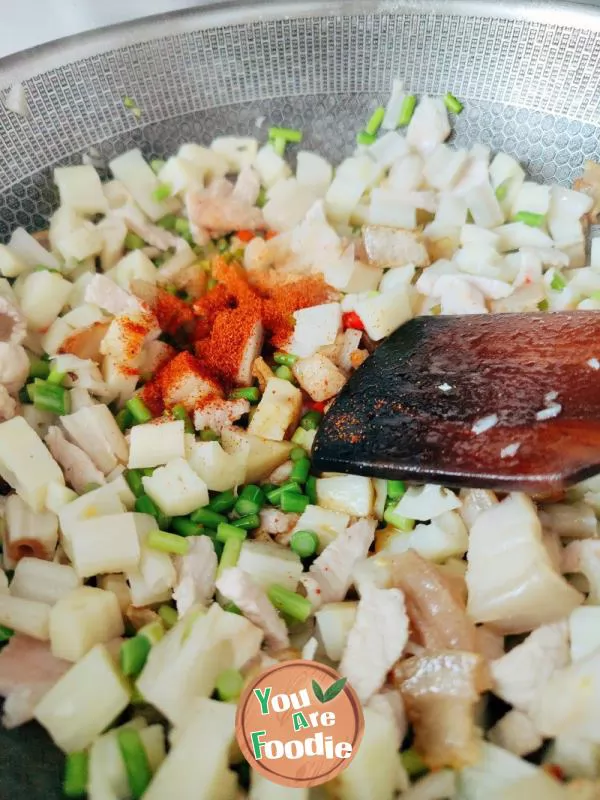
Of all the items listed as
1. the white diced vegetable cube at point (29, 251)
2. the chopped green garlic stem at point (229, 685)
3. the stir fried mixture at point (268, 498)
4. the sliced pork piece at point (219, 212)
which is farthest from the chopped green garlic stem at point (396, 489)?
the white diced vegetable cube at point (29, 251)

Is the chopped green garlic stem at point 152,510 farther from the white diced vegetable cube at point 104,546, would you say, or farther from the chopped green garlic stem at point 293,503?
the chopped green garlic stem at point 293,503

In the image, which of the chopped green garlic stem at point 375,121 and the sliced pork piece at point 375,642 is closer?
the sliced pork piece at point 375,642

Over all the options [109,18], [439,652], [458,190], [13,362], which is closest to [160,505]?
[13,362]

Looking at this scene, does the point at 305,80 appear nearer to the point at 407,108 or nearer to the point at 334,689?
the point at 407,108

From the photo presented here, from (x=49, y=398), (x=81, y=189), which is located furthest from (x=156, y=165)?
(x=49, y=398)

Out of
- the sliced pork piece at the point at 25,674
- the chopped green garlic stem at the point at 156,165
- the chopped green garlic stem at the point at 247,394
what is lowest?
the sliced pork piece at the point at 25,674

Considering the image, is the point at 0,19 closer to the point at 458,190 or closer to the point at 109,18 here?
the point at 109,18

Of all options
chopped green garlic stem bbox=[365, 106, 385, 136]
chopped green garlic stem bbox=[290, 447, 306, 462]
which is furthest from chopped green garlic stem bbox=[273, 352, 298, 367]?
chopped green garlic stem bbox=[365, 106, 385, 136]
